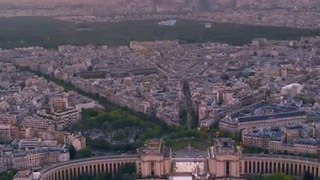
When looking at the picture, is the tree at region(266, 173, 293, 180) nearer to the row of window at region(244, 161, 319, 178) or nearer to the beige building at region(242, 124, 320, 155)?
the row of window at region(244, 161, 319, 178)

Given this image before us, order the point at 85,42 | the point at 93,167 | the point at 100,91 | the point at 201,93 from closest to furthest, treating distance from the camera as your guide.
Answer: the point at 93,167 → the point at 201,93 → the point at 100,91 → the point at 85,42

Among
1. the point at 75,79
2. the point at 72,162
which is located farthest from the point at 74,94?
the point at 72,162

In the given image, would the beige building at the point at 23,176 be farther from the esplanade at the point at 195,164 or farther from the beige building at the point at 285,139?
the beige building at the point at 285,139

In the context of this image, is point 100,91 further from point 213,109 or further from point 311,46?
point 311,46

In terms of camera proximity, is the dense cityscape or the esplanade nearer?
the esplanade

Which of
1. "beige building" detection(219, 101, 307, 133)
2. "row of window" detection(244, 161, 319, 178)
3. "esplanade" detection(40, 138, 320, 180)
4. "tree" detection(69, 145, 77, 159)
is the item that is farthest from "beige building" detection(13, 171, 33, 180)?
"beige building" detection(219, 101, 307, 133)

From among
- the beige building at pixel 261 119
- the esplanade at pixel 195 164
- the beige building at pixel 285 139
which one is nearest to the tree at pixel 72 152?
the esplanade at pixel 195 164
